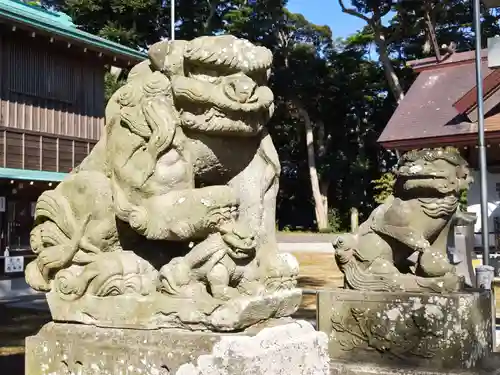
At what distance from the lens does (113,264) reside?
2.74 metres

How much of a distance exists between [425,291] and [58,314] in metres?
2.93

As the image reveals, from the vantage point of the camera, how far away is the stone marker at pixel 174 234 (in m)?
2.53

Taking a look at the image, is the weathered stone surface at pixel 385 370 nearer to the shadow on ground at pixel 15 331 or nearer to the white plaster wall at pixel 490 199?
the shadow on ground at pixel 15 331

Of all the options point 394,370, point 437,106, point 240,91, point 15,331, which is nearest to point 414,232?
point 394,370

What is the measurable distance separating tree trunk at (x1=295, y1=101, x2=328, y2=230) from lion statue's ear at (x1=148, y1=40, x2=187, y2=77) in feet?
91.2

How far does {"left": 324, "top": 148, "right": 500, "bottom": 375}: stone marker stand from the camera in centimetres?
461

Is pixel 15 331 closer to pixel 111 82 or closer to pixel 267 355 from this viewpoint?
pixel 267 355

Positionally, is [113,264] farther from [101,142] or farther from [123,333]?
[101,142]

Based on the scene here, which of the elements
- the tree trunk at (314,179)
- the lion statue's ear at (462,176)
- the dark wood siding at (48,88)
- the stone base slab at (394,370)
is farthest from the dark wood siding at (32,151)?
the tree trunk at (314,179)

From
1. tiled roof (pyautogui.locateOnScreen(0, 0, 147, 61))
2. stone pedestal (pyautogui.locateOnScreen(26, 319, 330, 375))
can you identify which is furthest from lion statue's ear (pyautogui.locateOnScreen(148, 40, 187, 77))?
tiled roof (pyautogui.locateOnScreen(0, 0, 147, 61))

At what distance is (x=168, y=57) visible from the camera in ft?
9.29

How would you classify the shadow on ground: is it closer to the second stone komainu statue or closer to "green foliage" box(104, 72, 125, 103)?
the second stone komainu statue

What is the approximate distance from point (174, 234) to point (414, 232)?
8.78ft

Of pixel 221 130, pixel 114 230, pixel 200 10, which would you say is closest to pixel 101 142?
pixel 114 230
